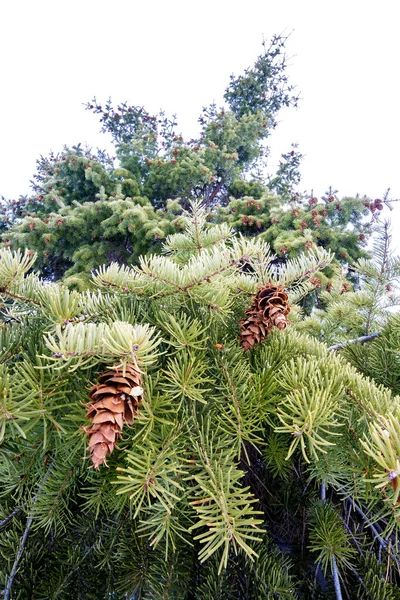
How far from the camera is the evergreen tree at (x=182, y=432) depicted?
1.31ft

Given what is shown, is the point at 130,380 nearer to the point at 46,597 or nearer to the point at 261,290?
the point at 261,290

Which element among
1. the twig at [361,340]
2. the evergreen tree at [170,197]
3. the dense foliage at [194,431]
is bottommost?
the dense foliage at [194,431]

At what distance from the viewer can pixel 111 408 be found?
384mm

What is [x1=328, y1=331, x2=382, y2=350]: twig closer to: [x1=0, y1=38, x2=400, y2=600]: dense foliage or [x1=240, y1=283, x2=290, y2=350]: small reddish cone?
[x1=0, y1=38, x2=400, y2=600]: dense foliage

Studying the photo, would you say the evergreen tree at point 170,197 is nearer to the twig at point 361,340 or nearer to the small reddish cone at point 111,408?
the twig at point 361,340

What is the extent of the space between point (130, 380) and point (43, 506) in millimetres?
337

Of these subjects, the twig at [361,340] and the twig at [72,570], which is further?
the twig at [361,340]

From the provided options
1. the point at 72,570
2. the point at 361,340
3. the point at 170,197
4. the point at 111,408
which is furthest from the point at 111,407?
the point at 170,197

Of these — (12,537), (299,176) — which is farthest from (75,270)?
(299,176)

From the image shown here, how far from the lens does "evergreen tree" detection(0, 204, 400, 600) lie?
0.40 meters

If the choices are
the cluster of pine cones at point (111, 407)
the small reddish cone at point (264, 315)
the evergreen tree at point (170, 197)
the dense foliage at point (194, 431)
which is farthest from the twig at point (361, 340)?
the evergreen tree at point (170, 197)

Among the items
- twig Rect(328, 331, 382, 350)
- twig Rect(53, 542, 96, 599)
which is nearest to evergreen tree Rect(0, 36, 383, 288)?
twig Rect(328, 331, 382, 350)

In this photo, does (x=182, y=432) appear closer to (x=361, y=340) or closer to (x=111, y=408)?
(x=111, y=408)

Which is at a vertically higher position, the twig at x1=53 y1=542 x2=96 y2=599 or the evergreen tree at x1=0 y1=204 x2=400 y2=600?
the evergreen tree at x1=0 y1=204 x2=400 y2=600
